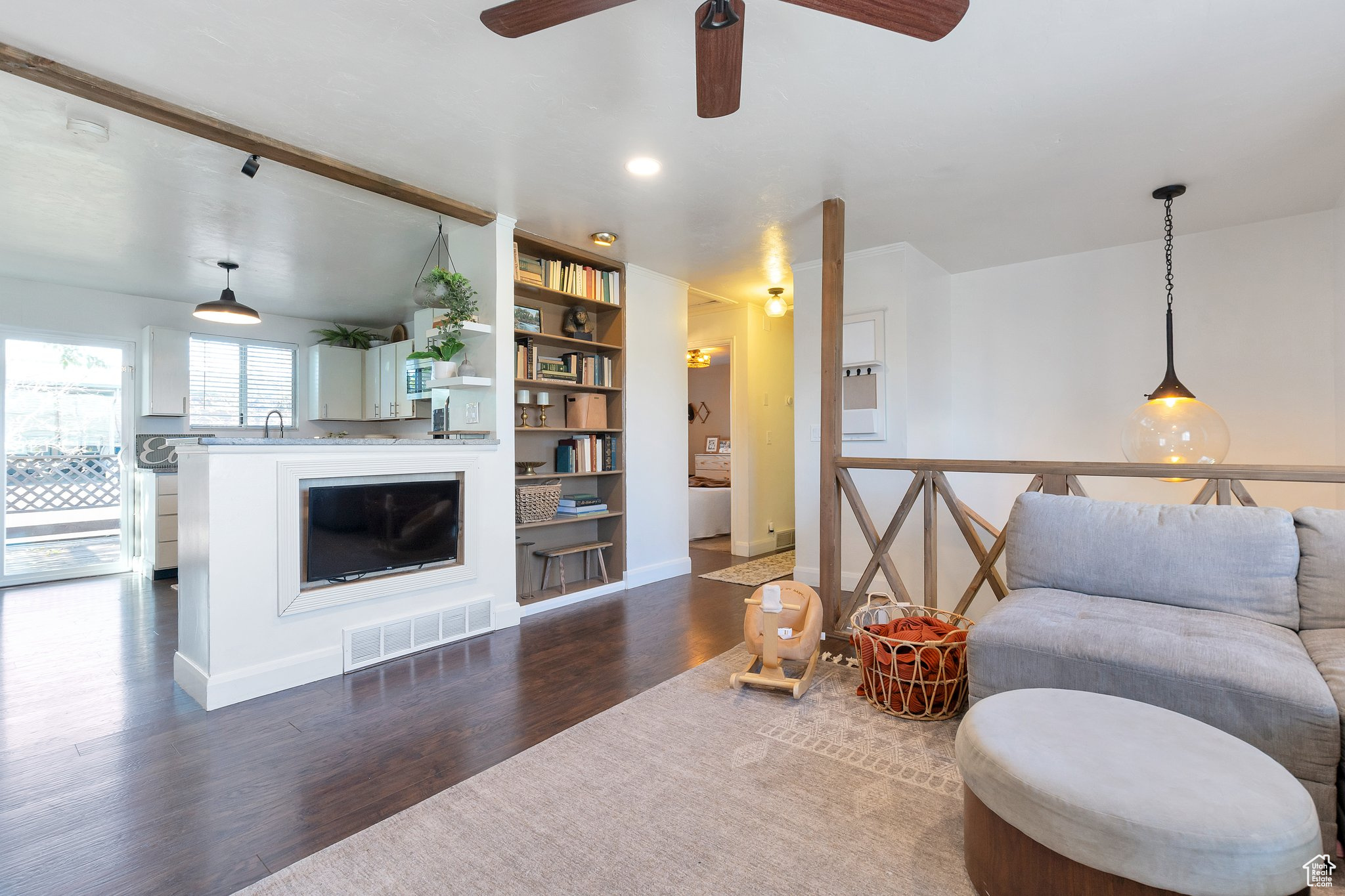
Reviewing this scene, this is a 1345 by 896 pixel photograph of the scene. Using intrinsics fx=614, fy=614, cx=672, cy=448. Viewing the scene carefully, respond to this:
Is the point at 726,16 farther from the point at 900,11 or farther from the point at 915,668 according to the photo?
the point at 915,668

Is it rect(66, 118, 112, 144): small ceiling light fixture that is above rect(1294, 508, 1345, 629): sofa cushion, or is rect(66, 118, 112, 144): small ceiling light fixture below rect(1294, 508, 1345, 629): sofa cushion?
above

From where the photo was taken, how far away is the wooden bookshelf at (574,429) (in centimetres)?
421

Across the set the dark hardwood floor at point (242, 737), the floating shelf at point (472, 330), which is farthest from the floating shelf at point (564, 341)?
the dark hardwood floor at point (242, 737)

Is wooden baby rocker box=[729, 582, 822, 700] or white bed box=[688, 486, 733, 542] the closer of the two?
wooden baby rocker box=[729, 582, 822, 700]

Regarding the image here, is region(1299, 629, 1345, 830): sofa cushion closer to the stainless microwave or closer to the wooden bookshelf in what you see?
the wooden bookshelf

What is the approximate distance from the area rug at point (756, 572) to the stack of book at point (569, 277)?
92.0 inches

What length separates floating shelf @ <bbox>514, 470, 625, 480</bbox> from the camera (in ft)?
13.4

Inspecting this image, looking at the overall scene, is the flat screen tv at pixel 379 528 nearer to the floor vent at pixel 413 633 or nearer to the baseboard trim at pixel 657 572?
the floor vent at pixel 413 633

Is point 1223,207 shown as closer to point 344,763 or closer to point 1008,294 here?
point 1008,294

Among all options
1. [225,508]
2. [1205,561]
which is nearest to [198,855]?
[225,508]

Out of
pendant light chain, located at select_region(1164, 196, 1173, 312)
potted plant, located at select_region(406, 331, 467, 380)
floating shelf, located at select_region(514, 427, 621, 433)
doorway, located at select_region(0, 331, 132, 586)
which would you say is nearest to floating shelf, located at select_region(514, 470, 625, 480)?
floating shelf, located at select_region(514, 427, 621, 433)

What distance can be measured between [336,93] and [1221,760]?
A: 3405 millimetres

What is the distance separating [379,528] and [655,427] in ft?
7.58

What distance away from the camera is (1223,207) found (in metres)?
3.70
